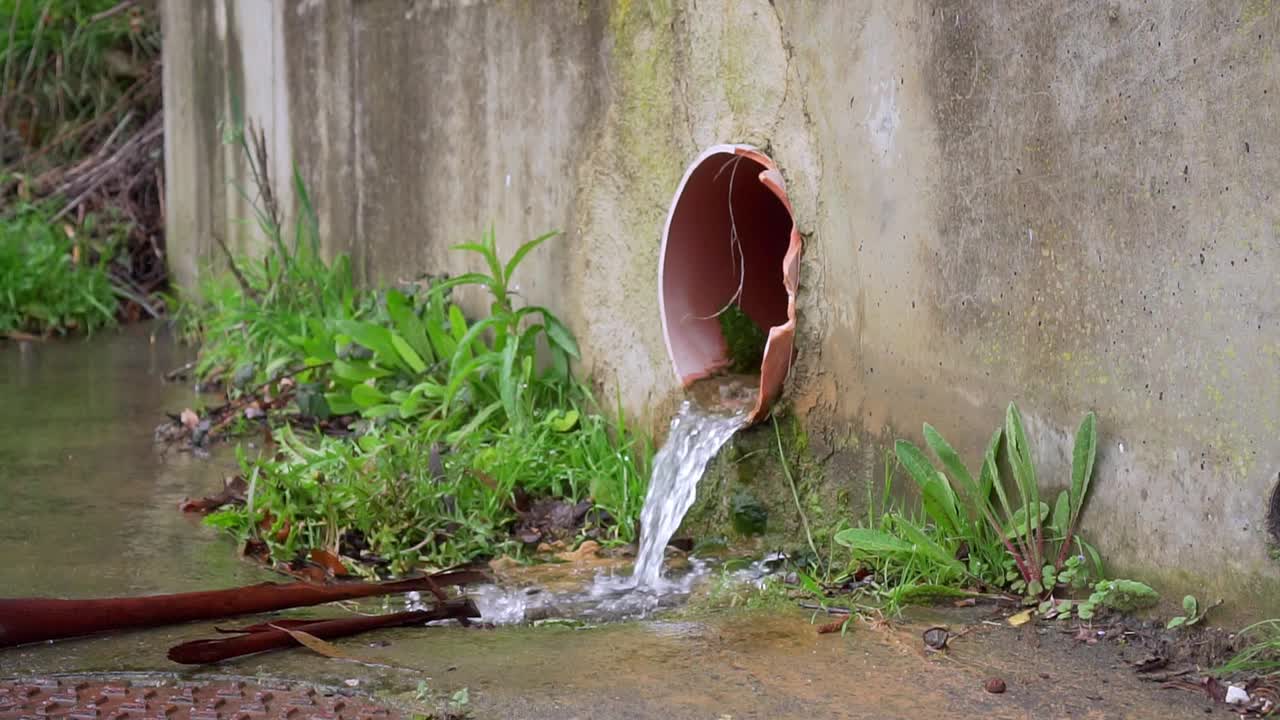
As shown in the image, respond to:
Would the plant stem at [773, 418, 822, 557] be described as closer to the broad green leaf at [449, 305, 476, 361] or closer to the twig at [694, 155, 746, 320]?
the twig at [694, 155, 746, 320]

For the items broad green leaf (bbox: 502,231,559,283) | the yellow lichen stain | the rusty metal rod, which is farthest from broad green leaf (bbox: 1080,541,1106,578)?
broad green leaf (bbox: 502,231,559,283)

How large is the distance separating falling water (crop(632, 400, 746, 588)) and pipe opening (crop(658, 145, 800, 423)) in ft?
0.39

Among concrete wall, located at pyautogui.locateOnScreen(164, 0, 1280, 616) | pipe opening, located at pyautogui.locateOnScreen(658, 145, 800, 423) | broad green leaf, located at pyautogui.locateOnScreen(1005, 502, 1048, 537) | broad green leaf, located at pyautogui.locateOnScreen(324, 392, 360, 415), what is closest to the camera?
concrete wall, located at pyautogui.locateOnScreen(164, 0, 1280, 616)

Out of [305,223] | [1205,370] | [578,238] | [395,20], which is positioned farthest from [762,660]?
[305,223]

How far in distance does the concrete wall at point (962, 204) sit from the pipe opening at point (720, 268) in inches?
4.1

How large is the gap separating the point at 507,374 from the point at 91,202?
5.49 meters

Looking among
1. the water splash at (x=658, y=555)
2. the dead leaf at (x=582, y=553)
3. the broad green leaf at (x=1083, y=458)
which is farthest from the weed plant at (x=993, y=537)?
the dead leaf at (x=582, y=553)

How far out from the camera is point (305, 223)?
21.3 ft

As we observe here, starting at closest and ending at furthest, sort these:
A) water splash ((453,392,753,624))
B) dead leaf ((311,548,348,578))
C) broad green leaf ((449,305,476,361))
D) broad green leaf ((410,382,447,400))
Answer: water splash ((453,392,753,624))
dead leaf ((311,548,348,578))
broad green leaf ((410,382,447,400))
broad green leaf ((449,305,476,361))

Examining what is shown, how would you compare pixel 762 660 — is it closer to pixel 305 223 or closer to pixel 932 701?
pixel 932 701

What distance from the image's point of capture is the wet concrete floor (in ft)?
8.12

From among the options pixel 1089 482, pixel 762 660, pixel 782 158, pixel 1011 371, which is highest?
pixel 782 158

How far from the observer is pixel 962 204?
10.2ft

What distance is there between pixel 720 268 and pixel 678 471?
26.8 inches
